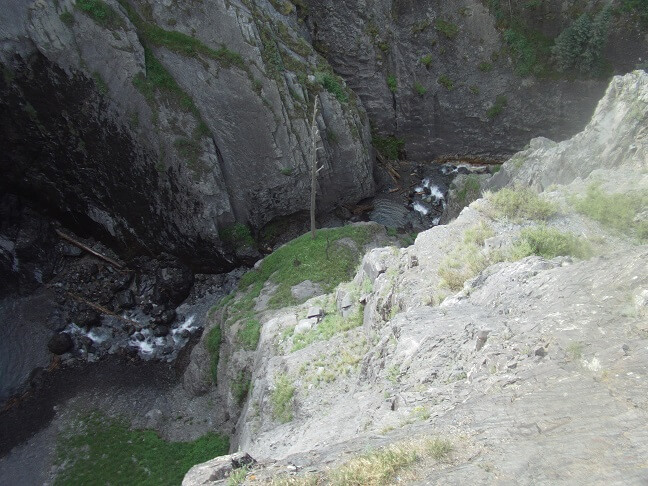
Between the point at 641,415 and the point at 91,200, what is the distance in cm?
3441

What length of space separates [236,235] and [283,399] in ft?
58.9

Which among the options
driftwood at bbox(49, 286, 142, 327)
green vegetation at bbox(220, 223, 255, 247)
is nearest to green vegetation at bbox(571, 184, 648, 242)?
green vegetation at bbox(220, 223, 255, 247)

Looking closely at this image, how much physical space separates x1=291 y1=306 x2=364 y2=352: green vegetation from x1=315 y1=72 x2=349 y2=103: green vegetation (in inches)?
772

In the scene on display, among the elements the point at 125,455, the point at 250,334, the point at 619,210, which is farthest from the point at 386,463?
the point at 125,455

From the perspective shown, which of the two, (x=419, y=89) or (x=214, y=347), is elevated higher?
(x=419, y=89)

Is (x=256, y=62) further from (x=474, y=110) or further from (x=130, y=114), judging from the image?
(x=474, y=110)

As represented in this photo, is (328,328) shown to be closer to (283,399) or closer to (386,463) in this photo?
(283,399)

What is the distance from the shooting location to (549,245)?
13938 millimetres

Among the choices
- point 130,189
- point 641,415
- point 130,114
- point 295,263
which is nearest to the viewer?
point 641,415

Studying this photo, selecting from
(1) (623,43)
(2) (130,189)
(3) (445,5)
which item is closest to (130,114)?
(2) (130,189)

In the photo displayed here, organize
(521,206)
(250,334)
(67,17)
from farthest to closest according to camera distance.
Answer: (67,17), (250,334), (521,206)

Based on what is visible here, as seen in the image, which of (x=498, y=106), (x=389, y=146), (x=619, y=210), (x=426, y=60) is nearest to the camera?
(x=619, y=210)

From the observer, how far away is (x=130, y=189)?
31.9 meters

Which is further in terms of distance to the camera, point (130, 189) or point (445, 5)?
point (445, 5)
